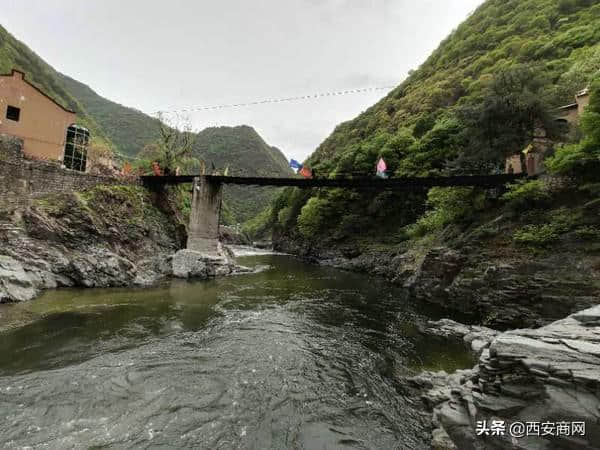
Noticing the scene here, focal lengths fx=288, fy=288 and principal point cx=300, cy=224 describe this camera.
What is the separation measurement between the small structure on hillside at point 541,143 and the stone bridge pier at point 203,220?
25.2 metres

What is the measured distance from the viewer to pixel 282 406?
6.97 m

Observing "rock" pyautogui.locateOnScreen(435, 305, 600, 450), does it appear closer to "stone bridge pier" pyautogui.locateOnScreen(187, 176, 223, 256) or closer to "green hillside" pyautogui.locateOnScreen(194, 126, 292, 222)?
"stone bridge pier" pyautogui.locateOnScreen(187, 176, 223, 256)

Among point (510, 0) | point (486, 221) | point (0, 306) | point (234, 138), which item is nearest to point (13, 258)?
point (0, 306)

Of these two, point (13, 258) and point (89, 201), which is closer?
point (13, 258)

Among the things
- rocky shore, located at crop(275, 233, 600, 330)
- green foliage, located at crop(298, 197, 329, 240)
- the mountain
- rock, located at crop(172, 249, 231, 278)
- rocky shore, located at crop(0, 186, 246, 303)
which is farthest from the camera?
the mountain

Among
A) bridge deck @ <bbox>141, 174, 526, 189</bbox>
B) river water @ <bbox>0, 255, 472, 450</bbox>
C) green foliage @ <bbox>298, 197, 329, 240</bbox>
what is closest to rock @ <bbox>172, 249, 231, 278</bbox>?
bridge deck @ <bbox>141, 174, 526, 189</bbox>

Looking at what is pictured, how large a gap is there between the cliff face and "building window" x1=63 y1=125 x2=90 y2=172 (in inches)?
231

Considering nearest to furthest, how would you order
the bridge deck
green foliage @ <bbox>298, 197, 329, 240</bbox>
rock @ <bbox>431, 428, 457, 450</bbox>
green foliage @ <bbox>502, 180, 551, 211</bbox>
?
1. rock @ <bbox>431, 428, 457, 450</bbox>
2. green foliage @ <bbox>502, 180, 551, 211</bbox>
3. the bridge deck
4. green foliage @ <bbox>298, 197, 329, 240</bbox>

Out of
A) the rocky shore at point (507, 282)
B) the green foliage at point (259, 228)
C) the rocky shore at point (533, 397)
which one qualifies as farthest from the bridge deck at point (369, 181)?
the green foliage at point (259, 228)

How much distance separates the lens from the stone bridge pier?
27750mm

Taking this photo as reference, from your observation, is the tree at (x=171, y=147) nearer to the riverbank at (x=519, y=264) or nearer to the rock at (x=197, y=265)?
the rock at (x=197, y=265)

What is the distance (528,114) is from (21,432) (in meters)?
25.8

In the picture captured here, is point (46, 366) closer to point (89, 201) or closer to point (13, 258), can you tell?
point (13, 258)

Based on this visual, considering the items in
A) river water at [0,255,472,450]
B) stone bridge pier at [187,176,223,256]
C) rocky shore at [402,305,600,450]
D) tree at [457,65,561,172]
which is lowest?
river water at [0,255,472,450]
